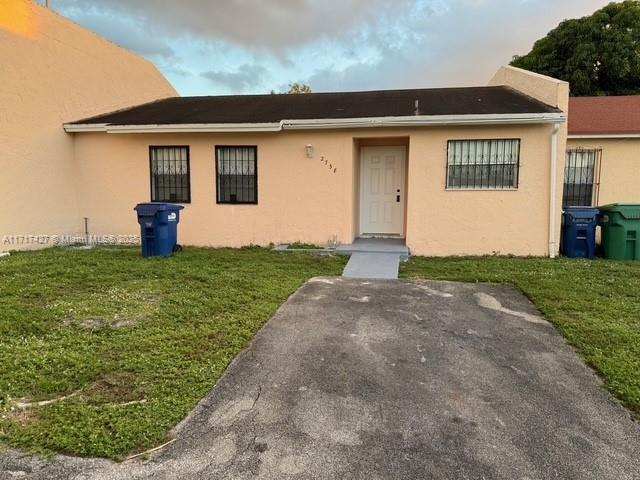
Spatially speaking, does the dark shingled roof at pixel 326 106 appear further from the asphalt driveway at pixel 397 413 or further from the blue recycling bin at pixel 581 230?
the asphalt driveway at pixel 397 413

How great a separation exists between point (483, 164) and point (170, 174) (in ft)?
23.3

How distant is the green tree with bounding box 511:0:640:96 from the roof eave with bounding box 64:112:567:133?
13.8 meters

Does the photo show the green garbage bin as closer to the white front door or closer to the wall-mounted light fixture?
the white front door

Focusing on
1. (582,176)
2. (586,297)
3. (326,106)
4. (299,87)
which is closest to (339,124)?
(326,106)

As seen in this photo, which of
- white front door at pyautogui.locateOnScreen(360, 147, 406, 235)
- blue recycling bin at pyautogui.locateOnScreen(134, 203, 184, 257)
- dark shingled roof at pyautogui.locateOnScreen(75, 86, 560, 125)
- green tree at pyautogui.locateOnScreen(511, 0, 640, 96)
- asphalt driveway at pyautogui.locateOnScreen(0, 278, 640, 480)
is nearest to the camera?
asphalt driveway at pyautogui.locateOnScreen(0, 278, 640, 480)

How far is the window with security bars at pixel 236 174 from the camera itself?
963 cm

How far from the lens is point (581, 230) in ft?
27.5

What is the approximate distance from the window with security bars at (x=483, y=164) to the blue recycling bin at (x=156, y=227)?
229 inches

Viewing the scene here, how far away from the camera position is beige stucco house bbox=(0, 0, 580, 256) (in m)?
8.53

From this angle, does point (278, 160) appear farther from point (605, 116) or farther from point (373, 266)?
point (605, 116)

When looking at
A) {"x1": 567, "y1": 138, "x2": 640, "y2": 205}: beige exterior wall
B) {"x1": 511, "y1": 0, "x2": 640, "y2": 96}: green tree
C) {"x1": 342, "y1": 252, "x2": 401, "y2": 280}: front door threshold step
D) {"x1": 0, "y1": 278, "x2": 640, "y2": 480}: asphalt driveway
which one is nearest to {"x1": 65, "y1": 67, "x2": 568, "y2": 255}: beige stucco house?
{"x1": 342, "y1": 252, "x2": 401, "y2": 280}: front door threshold step

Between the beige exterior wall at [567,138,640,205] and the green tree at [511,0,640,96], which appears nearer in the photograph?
the beige exterior wall at [567,138,640,205]

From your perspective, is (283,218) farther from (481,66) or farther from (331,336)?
(481,66)

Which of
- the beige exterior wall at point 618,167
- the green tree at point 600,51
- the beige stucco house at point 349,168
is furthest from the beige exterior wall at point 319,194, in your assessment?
the green tree at point 600,51
